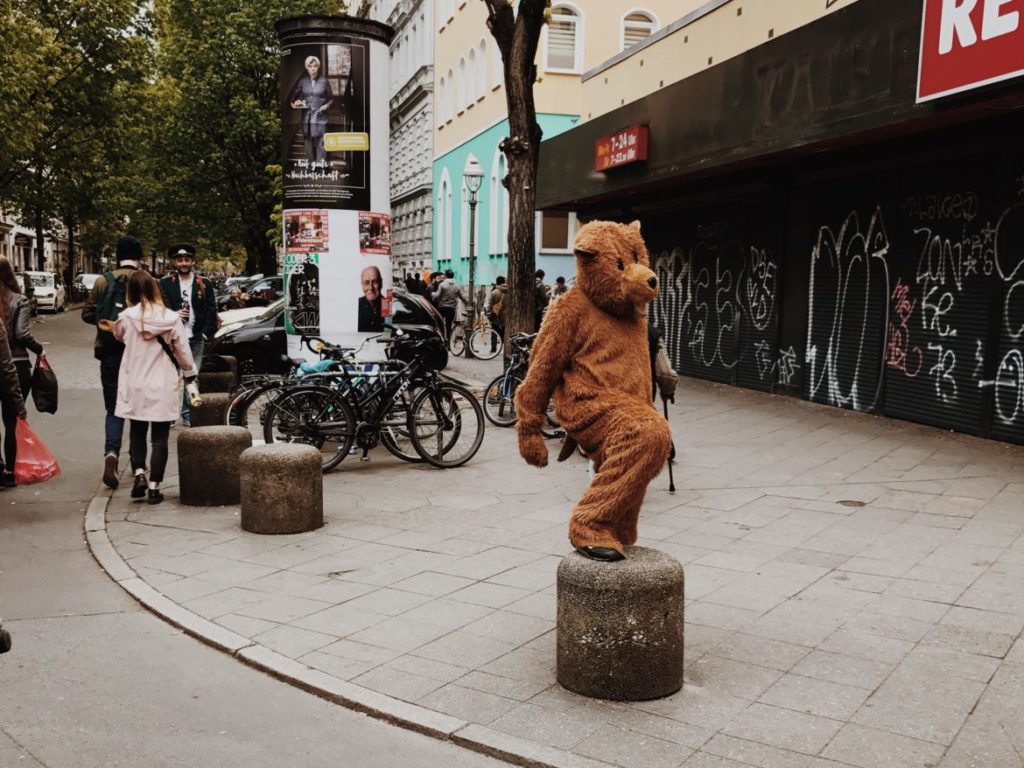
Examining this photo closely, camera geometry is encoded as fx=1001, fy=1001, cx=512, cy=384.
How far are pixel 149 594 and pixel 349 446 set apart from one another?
350 cm

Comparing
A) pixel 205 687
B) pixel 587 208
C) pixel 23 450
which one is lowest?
pixel 205 687

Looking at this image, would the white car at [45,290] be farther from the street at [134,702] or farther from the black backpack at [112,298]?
the street at [134,702]

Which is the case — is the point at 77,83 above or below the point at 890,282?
→ above

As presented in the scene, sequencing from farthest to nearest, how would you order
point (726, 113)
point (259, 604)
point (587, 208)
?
point (587, 208)
point (726, 113)
point (259, 604)

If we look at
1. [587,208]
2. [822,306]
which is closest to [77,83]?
[587,208]

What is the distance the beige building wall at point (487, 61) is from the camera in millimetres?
29156

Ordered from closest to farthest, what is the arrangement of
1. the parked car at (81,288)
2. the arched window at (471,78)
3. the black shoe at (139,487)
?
the black shoe at (139,487) < the arched window at (471,78) < the parked car at (81,288)

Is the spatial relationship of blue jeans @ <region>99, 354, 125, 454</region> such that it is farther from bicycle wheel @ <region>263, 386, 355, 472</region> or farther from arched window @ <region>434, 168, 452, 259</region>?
arched window @ <region>434, 168, 452, 259</region>

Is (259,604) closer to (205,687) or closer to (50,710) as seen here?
(205,687)

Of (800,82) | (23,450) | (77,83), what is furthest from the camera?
(77,83)

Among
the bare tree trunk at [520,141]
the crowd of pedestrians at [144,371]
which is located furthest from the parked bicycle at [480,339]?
the crowd of pedestrians at [144,371]

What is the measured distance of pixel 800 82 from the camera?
10711 mm

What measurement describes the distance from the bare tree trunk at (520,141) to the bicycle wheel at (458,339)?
7.76m

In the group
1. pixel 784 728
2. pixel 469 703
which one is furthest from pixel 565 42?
pixel 784 728
